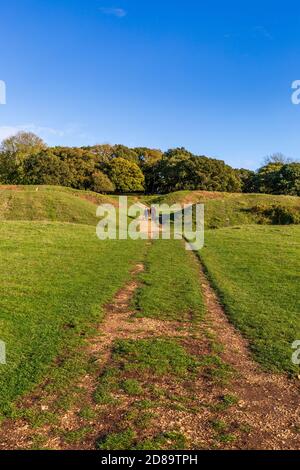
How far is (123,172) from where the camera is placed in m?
92.8

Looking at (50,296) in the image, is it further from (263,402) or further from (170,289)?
(263,402)

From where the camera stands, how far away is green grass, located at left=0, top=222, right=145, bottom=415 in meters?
9.97

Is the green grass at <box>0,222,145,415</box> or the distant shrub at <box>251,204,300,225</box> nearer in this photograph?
the green grass at <box>0,222,145,415</box>

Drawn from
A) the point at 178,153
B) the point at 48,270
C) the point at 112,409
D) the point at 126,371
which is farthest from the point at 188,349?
the point at 178,153

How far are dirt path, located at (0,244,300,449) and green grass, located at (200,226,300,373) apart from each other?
1.09 meters

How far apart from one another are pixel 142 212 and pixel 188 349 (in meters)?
49.3

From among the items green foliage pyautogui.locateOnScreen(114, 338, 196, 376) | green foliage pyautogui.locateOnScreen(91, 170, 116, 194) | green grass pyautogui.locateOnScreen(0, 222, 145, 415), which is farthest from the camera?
green foliage pyautogui.locateOnScreen(91, 170, 116, 194)

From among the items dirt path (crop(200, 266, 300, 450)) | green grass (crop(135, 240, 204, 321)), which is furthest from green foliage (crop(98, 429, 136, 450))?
green grass (crop(135, 240, 204, 321))

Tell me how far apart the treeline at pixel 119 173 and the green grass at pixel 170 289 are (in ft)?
198

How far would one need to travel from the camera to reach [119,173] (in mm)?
92188

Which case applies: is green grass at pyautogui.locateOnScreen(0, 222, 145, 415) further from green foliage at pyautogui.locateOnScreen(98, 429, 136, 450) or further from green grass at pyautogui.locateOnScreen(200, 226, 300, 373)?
green grass at pyautogui.locateOnScreen(200, 226, 300, 373)

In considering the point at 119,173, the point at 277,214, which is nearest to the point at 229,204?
the point at 277,214

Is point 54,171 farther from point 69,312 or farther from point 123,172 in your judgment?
point 69,312

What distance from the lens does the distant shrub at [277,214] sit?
53.9 m
